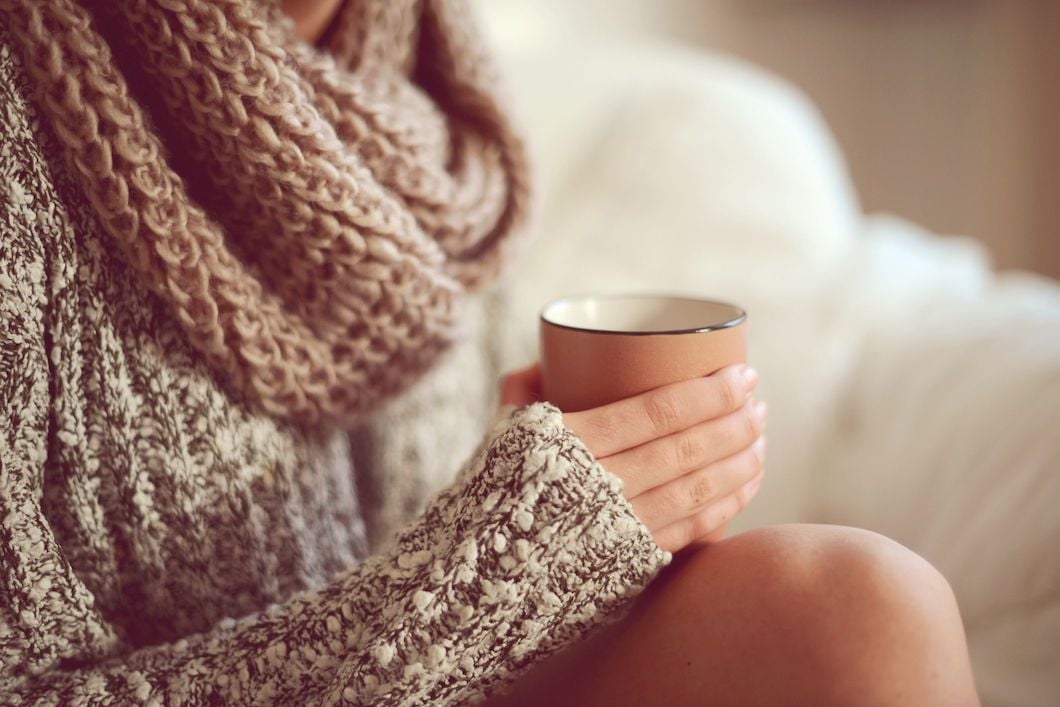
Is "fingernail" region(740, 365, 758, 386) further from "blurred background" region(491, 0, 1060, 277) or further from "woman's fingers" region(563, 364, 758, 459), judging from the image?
"blurred background" region(491, 0, 1060, 277)

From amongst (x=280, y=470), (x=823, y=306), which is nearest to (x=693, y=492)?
(x=280, y=470)

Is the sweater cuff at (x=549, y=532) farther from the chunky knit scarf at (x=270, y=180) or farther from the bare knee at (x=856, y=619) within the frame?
the chunky knit scarf at (x=270, y=180)

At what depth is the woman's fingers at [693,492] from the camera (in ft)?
1.55

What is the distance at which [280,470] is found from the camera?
0.57m

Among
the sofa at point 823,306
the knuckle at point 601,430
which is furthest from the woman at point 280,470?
the sofa at point 823,306

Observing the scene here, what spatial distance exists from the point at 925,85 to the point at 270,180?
1710 mm

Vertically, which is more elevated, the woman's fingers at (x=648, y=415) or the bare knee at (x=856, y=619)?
the woman's fingers at (x=648, y=415)

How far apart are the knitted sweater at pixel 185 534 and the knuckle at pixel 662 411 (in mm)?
45

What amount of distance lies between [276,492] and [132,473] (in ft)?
0.31

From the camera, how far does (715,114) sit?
1062 mm

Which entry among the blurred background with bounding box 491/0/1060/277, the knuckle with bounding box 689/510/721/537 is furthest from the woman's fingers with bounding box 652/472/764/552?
the blurred background with bounding box 491/0/1060/277

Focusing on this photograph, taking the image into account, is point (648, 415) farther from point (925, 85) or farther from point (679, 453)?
point (925, 85)

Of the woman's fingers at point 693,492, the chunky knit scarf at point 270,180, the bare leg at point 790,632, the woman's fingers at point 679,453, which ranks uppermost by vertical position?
the chunky knit scarf at point 270,180

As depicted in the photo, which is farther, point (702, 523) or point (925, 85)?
point (925, 85)
